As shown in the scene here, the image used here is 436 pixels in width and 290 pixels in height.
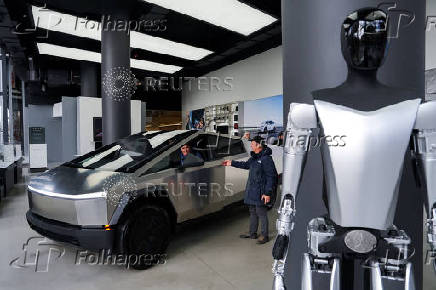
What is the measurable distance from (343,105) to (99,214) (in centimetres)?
239

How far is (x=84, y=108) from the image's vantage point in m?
10.7

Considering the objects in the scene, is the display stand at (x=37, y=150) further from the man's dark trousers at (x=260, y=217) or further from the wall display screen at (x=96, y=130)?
the man's dark trousers at (x=260, y=217)

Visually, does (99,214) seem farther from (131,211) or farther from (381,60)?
(381,60)

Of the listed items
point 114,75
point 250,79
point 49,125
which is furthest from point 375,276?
point 49,125

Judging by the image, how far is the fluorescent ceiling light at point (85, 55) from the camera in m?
10.6

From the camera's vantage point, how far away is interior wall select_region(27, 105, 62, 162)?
580 inches

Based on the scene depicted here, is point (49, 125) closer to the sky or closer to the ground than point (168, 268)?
closer to the sky

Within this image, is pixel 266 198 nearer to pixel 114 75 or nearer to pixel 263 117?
pixel 114 75

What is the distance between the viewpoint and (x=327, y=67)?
188 centimetres

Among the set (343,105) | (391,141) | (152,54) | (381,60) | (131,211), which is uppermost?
(152,54)

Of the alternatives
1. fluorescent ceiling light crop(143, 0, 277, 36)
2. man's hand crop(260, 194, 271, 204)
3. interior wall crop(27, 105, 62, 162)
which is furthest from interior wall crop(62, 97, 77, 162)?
man's hand crop(260, 194, 271, 204)

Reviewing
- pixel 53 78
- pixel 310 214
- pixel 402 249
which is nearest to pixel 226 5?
pixel 310 214

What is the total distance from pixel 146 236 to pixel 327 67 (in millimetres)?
2395

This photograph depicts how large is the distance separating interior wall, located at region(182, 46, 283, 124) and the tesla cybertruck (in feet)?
18.6
